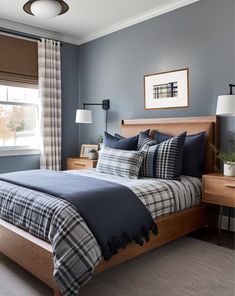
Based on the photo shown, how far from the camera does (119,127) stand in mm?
4340

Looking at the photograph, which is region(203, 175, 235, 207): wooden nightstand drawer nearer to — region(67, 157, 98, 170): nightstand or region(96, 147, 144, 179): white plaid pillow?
region(96, 147, 144, 179): white plaid pillow

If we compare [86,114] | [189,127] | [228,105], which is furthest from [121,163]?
[86,114]

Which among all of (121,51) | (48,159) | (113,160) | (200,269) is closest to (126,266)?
(200,269)

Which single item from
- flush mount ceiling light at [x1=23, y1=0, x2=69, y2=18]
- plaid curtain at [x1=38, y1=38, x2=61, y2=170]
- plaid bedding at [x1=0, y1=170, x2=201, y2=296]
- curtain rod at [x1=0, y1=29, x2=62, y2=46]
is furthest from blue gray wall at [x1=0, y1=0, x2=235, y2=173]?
flush mount ceiling light at [x1=23, y1=0, x2=69, y2=18]

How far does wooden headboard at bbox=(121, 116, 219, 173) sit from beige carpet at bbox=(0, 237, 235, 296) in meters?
0.97

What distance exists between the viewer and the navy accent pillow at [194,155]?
3070mm

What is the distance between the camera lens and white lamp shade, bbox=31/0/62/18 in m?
2.85

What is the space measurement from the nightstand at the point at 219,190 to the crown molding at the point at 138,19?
6.87 feet

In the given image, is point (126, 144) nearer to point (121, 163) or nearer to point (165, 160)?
point (121, 163)

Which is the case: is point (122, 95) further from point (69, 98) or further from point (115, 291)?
point (115, 291)

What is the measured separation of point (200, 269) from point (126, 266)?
23.5 inches

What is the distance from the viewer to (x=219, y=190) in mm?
2672

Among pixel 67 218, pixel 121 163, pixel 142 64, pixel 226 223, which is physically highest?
pixel 142 64

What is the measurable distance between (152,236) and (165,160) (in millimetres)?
814
